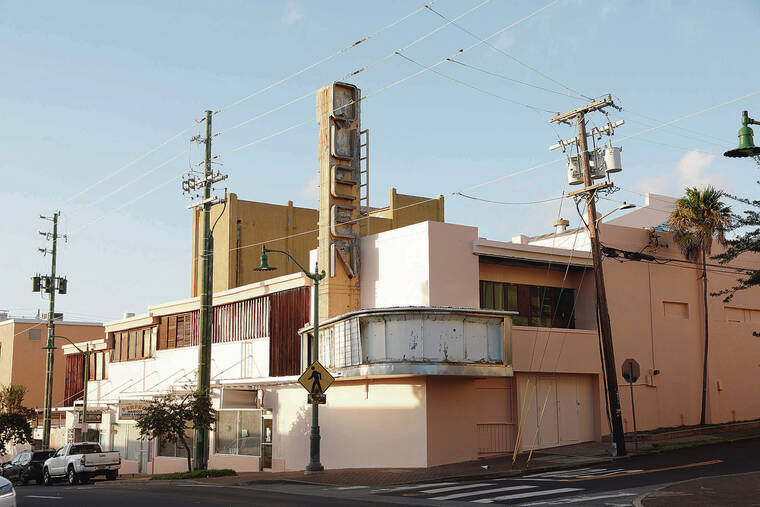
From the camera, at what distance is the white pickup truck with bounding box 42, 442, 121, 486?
112ft

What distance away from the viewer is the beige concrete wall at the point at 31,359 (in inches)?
2667

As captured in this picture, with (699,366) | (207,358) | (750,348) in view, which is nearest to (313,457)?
(207,358)

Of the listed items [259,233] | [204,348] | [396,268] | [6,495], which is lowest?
[6,495]

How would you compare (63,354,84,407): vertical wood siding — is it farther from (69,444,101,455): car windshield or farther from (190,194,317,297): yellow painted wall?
(69,444,101,455): car windshield

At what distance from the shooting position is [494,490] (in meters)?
21.0

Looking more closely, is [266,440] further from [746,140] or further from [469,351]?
[746,140]

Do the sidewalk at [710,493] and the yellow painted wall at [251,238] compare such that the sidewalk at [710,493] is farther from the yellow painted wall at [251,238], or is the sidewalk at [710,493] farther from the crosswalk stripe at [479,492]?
the yellow painted wall at [251,238]

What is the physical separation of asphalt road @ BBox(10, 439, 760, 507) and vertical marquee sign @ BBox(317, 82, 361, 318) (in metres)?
9.35

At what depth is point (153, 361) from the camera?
4516 cm

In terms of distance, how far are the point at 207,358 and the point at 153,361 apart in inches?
609

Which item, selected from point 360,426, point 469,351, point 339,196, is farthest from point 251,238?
point 469,351

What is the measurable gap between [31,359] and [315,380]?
49.4 meters

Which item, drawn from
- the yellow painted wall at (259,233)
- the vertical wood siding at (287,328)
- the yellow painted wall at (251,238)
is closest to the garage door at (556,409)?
the vertical wood siding at (287,328)

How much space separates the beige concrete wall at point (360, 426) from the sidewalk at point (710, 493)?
10.6m
